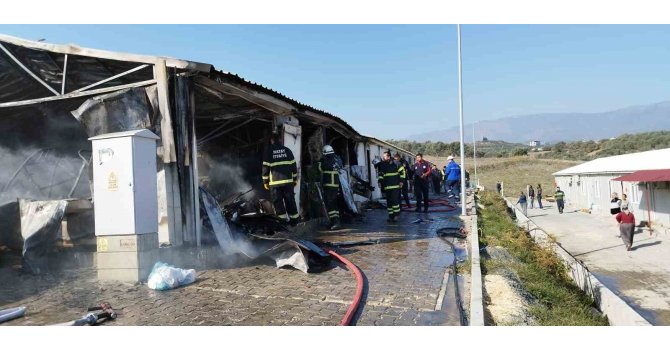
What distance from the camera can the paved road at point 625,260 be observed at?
40.0 feet

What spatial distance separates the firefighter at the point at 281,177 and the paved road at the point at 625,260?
28.1 feet

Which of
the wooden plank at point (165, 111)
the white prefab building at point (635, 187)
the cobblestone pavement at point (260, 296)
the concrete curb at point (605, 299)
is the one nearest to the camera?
the cobblestone pavement at point (260, 296)

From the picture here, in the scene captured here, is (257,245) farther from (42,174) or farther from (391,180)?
(391,180)

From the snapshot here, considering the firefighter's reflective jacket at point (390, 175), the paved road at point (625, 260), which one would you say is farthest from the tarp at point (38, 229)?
the paved road at point (625, 260)

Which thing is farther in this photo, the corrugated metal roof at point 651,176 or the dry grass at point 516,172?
the dry grass at point 516,172

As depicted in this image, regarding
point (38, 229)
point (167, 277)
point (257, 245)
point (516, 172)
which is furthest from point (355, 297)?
point (516, 172)

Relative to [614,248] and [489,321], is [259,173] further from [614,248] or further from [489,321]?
[614,248]

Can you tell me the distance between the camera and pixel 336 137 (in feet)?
48.2

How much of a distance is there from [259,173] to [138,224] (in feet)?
19.7

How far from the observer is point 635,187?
913 inches

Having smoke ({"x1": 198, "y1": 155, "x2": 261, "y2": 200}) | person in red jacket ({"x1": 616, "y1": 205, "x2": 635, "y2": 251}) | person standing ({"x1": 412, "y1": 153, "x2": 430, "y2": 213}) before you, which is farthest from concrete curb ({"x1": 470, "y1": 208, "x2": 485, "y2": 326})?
person in red jacket ({"x1": 616, "y1": 205, "x2": 635, "y2": 251})

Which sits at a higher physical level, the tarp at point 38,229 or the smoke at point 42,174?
the smoke at point 42,174

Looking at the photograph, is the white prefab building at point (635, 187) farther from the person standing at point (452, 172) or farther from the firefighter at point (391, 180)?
the firefighter at point (391, 180)

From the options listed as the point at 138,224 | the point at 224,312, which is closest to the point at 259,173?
the point at 138,224
